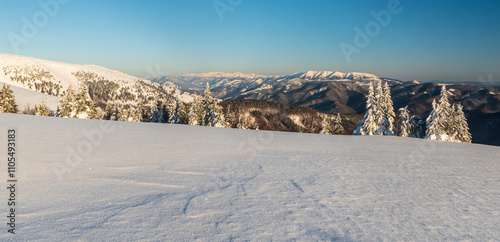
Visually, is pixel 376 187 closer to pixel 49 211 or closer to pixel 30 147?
pixel 49 211

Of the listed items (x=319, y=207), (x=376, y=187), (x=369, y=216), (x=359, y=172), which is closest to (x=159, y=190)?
(x=319, y=207)

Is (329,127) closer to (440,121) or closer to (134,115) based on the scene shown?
(440,121)

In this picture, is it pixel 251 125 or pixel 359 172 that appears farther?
pixel 251 125

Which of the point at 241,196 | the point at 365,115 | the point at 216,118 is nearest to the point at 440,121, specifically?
the point at 365,115

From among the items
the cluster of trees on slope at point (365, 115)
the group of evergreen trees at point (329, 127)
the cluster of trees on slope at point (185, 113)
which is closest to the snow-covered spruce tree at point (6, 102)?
the cluster of trees on slope at point (365, 115)

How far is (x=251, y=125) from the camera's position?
144 m

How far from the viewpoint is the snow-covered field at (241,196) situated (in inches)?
147

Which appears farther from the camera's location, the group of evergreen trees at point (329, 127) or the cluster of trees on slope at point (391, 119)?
the group of evergreen trees at point (329, 127)

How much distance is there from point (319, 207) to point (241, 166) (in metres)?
3.41

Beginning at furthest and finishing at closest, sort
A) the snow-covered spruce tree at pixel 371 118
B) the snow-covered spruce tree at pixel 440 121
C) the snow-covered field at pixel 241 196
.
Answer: the snow-covered spruce tree at pixel 371 118
the snow-covered spruce tree at pixel 440 121
the snow-covered field at pixel 241 196

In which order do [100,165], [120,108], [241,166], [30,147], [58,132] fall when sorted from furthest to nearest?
[120,108] → [58,132] → [30,147] → [241,166] → [100,165]

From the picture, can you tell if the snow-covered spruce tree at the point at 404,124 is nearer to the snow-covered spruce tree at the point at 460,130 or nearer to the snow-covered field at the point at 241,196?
the snow-covered spruce tree at the point at 460,130

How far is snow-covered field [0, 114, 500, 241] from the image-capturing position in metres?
3.73

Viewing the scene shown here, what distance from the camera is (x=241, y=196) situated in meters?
5.08
